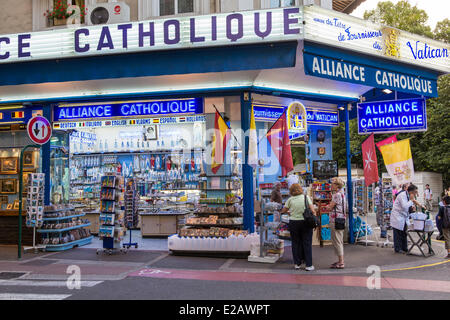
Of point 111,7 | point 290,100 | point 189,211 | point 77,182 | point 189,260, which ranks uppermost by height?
point 111,7

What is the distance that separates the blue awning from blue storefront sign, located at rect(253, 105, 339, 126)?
2.61 metres

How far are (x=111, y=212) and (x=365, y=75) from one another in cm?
783

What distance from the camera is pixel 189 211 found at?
14.3 meters

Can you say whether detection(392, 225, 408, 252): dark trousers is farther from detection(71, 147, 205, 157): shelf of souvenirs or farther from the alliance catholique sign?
detection(71, 147, 205, 157): shelf of souvenirs

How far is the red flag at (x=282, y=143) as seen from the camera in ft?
32.6

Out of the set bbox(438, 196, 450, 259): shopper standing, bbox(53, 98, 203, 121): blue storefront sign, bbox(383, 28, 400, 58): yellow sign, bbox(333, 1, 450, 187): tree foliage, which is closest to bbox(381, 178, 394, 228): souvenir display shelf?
bbox(438, 196, 450, 259): shopper standing

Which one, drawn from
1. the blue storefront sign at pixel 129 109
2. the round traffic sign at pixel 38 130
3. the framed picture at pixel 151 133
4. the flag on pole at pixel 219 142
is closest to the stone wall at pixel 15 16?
the blue storefront sign at pixel 129 109

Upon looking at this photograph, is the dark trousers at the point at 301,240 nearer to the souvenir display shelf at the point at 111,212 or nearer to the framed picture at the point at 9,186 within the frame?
the souvenir display shelf at the point at 111,212

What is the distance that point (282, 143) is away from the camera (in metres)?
10.1

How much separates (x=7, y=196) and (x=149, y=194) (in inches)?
193

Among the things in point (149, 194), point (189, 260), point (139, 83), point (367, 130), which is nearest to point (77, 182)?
point (149, 194)

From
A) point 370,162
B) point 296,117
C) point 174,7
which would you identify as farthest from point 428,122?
point 174,7

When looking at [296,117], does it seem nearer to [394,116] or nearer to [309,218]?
[394,116]
